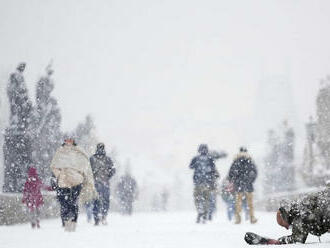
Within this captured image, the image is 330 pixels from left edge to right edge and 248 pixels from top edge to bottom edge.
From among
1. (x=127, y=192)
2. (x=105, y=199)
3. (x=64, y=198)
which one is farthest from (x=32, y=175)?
(x=127, y=192)

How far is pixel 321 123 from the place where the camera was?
98.1ft

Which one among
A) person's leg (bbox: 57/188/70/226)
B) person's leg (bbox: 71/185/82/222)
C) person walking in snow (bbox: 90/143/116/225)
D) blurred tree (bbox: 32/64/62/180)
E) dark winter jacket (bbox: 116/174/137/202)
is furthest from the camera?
dark winter jacket (bbox: 116/174/137/202)

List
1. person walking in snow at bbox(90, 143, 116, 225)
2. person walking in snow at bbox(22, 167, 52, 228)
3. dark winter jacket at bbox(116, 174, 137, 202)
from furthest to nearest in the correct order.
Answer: dark winter jacket at bbox(116, 174, 137, 202)
person walking in snow at bbox(90, 143, 116, 225)
person walking in snow at bbox(22, 167, 52, 228)

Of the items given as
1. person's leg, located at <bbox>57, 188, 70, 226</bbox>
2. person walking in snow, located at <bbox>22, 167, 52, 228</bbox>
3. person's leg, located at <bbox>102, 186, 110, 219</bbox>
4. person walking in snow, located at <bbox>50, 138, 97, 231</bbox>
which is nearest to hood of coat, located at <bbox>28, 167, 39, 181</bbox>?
person walking in snow, located at <bbox>22, 167, 52, 228</bbox>

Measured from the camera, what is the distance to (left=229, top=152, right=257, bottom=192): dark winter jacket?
51.5 feet

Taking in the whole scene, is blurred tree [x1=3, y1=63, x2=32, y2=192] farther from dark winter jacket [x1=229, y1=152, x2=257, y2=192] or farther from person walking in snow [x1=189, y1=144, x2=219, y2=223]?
dark winter jacket [x1=229, y1=152, x2=257, y2=192]

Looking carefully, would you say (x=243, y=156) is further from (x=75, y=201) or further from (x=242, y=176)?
(x=75, y=201)

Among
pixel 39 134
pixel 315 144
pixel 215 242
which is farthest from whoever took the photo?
pixel 315 144

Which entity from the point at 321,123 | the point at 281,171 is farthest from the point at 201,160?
the point at 281,171

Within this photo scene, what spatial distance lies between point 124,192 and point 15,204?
16143 millimetres

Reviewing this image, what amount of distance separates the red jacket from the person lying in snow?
29.7ft

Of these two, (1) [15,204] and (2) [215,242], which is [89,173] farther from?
(2) [215,242]

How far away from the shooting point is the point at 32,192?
14.6 metres

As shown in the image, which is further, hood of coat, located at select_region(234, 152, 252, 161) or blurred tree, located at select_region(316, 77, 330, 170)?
blurred tree, located at select_region(316, 77, 330, 170)
